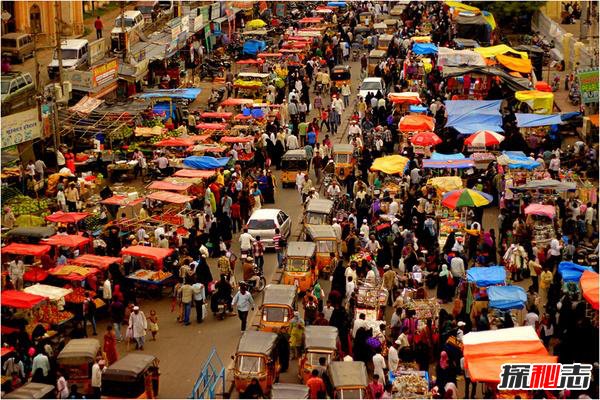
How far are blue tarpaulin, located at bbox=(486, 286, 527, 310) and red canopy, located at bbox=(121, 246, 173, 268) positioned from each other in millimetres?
7640

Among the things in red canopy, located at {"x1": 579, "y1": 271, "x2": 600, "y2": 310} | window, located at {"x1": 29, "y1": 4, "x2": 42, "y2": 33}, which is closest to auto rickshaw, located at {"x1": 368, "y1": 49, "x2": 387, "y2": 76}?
window, located at {"x1": 29, "y1": 4, "x2": 42, "y2": 33}

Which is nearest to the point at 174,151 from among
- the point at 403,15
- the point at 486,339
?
the point at 486,339

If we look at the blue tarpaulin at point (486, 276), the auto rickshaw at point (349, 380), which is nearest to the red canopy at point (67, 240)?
the auto rickshaw at point (349, 380)

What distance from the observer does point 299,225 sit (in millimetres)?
33531

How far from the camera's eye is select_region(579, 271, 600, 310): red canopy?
76.7 feet

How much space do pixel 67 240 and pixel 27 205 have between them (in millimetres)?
4479

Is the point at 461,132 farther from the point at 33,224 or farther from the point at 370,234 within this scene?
the point at 33,224

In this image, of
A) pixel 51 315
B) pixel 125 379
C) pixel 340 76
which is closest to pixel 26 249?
pixel 51 315

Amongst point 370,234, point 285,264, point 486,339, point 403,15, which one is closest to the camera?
point 486,339

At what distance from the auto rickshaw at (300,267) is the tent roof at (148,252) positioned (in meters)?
A: 2.75

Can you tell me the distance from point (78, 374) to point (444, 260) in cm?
954

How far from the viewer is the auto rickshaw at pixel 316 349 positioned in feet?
76.3

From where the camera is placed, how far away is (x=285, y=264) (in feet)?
94.0

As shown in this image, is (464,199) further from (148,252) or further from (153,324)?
(153,324)
